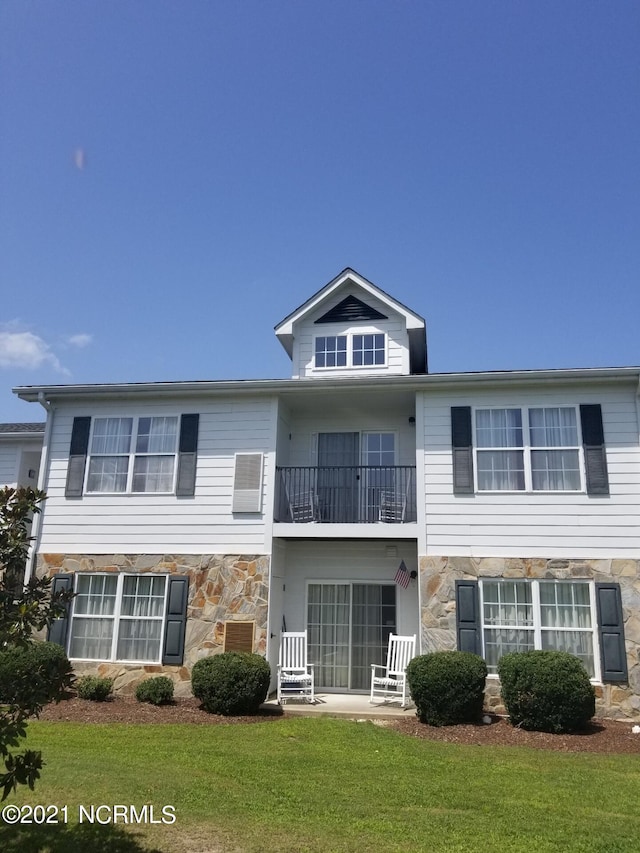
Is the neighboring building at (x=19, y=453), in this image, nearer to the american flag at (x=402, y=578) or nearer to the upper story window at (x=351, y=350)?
the upper story window at (x=351, y=350)

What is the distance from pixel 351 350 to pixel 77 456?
614 centimetres

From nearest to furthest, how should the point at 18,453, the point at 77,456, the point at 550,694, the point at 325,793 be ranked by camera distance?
the point at 325,793, the point at 550,694, the point at 77,456, the point at 18,453

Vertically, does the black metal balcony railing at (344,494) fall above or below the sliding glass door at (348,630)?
above

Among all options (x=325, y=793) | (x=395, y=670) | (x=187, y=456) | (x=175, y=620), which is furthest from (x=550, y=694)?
(x=187, y=456)

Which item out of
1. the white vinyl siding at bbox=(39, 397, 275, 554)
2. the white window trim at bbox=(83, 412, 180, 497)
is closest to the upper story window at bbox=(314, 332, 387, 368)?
the white vinyl siding at bbox=(39, 397, 275, 554)

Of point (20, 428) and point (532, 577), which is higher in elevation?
point (20, 428)

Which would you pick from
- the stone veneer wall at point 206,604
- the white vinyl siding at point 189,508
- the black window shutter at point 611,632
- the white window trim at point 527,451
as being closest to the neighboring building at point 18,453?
the white vinyl siding at point 189,508

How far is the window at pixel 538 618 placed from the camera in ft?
34.4

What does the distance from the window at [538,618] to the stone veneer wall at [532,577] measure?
0.20 meters

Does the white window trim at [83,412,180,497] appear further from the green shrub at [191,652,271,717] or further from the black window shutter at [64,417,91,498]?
the green shrub at [191,652,271,717]

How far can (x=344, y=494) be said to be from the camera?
496 inches

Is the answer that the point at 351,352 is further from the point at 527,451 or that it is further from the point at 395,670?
the point at 395,670

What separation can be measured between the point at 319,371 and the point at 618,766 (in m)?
9.06

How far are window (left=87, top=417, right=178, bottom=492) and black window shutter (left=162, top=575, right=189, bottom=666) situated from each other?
5.99 feet
